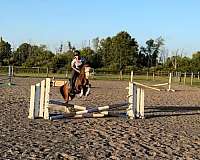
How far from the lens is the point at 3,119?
12250mm

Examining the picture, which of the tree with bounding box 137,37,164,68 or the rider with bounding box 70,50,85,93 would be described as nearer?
the rider with bounding box 70,50,85,93

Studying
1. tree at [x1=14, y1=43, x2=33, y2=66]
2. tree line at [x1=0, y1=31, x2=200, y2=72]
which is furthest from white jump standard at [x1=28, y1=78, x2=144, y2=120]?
tree at [x1=14, y1=43, x2=33, y2=66]

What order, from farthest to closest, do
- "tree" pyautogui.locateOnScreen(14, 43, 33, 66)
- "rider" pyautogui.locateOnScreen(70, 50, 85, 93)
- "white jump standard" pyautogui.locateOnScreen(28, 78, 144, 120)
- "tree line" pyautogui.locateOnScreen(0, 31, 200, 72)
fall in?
1. "tree" pyautogui.locateOnScreen(14, 43, 33, 66)
2. "tree line" pyautogui.locateOnScreen(0, 31, 200, 72)
3. "rider" pyautogui.locateOnScreen(70, 50, 85, 93)
4. "white jump standard" pyautogui.locateOnScreen(28, 78, 144, 120)

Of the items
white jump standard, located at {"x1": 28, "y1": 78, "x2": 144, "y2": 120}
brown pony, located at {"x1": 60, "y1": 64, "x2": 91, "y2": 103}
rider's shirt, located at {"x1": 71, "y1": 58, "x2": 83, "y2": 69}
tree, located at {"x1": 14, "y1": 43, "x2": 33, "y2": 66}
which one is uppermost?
tree, located at {"x1": 14, "y1": 43, "x2": 33, "y2": 66}

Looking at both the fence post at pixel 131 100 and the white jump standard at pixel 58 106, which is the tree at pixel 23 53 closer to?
the white jump standard at pixel 58 106

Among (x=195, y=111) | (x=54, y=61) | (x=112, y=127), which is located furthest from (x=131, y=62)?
(x=112, y=127)

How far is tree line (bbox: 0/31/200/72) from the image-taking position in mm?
91125

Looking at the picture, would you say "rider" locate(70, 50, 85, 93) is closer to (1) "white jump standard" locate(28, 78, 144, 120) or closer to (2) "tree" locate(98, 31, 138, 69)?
(1) "white jump standard" locate(28, 78, 144, 120)

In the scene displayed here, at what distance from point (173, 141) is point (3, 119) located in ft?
15.3

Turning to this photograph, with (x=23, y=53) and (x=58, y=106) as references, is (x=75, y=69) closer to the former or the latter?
(x=58, y=106)

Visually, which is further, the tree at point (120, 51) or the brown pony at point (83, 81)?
the tree at point (120, 51)

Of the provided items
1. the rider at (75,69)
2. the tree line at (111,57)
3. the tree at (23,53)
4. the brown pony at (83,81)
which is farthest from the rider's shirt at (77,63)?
the tree at (23,53)

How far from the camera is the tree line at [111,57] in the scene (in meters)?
91.1

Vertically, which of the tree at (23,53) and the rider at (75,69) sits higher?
the tree at (23,53)
